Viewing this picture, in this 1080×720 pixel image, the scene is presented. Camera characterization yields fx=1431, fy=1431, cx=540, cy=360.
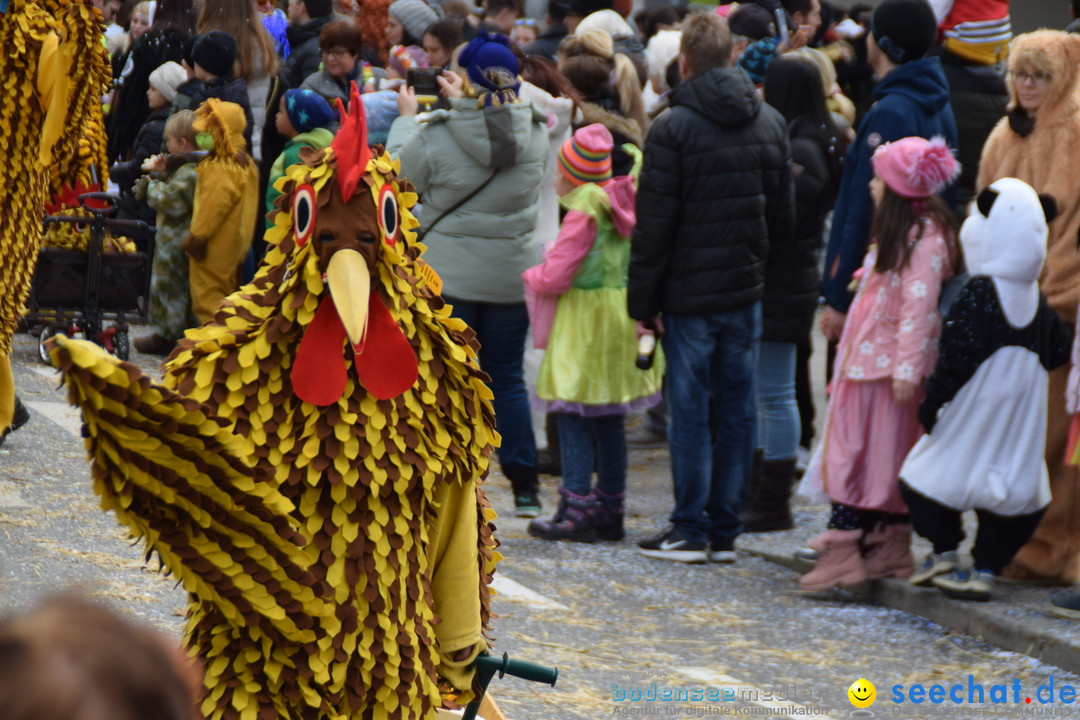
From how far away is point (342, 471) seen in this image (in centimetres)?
251

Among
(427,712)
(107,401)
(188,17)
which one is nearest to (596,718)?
(427,712)

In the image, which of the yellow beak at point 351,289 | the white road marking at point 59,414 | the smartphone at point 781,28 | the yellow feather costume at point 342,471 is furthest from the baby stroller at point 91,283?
the yellow beak at point 351,289

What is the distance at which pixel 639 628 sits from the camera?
16.7 ft

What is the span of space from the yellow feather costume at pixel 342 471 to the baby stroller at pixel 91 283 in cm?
589

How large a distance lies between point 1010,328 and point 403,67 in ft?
16.7

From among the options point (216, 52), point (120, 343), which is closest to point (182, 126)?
point (216, 52)

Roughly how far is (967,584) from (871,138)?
1.84 metres

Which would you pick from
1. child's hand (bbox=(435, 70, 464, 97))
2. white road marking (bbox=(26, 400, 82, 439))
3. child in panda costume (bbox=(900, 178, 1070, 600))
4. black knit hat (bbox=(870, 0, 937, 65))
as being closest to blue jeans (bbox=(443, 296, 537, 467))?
child's hand (bbox=(435, 70, 464, 97))

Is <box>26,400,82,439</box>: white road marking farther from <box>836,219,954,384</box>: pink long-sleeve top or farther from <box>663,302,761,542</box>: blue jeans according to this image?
<box>836,219,954,384</box>: pink long-sleeve top

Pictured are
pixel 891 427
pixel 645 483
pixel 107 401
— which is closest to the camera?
pixel 107 401

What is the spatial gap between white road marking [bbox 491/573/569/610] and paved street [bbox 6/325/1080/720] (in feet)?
0.04

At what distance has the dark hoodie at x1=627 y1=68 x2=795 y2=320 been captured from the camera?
5688 mm

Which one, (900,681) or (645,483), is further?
(645,483)

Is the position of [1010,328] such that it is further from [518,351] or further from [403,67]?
[403,67]
